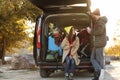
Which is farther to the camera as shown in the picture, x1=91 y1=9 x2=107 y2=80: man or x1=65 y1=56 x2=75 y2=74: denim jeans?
x1=65 y1=56 x2=75 y2=74: denim jeans

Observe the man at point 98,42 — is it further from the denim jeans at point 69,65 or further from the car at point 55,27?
the car at point 55,27

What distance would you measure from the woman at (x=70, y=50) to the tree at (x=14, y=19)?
296 inches

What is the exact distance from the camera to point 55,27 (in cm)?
1217

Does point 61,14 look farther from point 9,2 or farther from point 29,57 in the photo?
point 9,2

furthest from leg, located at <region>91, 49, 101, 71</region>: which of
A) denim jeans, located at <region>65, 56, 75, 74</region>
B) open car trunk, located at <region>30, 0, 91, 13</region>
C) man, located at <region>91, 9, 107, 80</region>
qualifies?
open car trunk, located at <region>30, 0, 91, 13</region>

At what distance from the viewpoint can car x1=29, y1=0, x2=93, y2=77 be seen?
37.8ft

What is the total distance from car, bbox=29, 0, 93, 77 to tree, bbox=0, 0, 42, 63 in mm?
6291

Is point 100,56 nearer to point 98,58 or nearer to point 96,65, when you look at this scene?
point 98,58

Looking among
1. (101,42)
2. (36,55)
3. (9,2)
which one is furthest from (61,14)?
(9,2)

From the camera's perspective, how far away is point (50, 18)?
11.8m

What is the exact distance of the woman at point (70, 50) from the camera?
1099cm

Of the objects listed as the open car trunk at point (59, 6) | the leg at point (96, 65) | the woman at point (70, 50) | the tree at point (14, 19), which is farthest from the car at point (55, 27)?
the tree at point (14, 19)

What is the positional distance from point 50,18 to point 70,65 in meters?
1.66

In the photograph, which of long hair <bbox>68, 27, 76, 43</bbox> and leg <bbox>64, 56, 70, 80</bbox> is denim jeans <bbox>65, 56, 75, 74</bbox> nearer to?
leg <bbox>64, 56, 70, 80</bbox>
